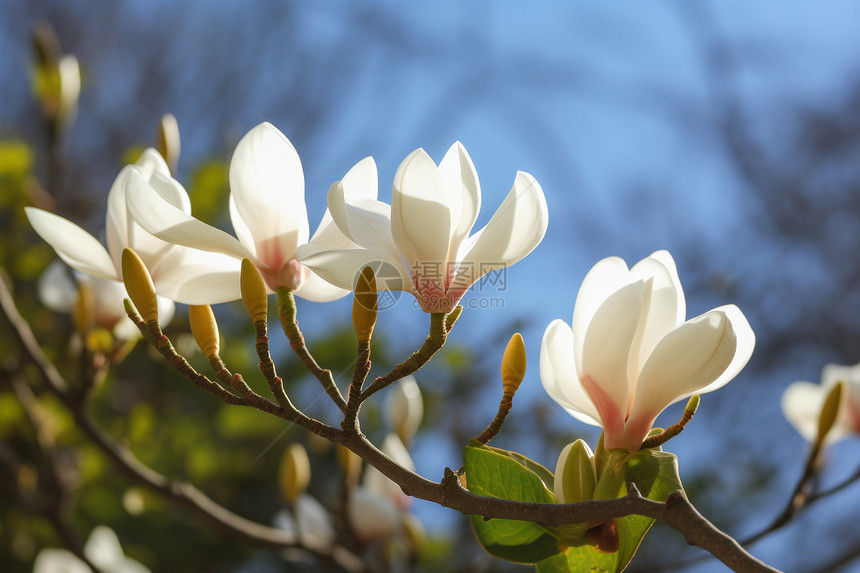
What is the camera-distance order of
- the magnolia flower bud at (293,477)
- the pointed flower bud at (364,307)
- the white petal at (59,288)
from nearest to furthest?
the pointed flower bud at (364,307), the magnolia flower bud at (293,477), the white petal at (59,288)

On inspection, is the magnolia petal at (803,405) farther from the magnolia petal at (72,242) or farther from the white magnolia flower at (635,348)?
the magnolia petal at (72,242)

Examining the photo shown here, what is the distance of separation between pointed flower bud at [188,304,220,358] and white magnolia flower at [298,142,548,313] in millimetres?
84

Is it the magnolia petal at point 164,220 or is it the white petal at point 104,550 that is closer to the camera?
the magnolia petal at point 164,220

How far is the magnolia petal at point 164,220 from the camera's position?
1.22 ft

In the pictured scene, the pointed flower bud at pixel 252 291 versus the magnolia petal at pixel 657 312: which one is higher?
the magnolia petal at pixel 657 312

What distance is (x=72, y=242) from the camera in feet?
1.40

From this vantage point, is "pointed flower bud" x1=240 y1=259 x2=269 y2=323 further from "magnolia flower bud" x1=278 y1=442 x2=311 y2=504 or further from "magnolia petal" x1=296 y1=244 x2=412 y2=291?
"magnolia flower bud" x1=278 y1=442 x2=311 y2=504

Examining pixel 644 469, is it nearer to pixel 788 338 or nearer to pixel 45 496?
pixel 45 496

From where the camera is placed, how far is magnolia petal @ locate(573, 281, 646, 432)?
14.6 inches

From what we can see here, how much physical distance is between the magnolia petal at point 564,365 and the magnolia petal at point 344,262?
0.34 ft

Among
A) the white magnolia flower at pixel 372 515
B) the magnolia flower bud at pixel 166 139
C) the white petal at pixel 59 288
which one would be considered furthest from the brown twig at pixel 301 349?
the white petal at pixel 59 288

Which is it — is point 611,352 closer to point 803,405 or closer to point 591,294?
point 591,294

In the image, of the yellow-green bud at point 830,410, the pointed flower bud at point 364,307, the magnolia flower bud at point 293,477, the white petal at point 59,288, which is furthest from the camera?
the white petal at point 59,288

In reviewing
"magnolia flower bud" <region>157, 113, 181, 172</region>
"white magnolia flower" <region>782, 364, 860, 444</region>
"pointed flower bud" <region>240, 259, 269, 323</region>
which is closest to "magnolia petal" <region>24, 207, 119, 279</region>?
"pointed flower bud" <region>240, 259, 269, 323</region>
